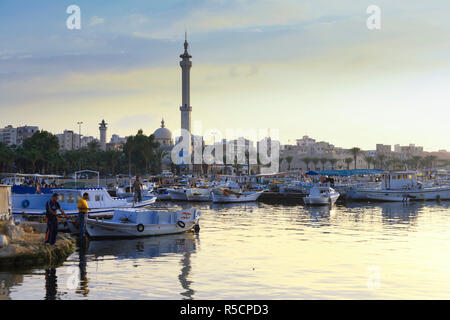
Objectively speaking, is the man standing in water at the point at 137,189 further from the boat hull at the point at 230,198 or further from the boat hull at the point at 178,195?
the boat hull at the point at 178,195

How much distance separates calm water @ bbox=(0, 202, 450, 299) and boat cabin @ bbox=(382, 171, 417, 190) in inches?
1358

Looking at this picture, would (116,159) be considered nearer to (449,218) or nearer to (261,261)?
(449,218)

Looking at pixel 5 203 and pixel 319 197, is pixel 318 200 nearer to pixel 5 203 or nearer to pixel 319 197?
pixel 319 197

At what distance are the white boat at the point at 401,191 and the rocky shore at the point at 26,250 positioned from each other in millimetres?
49063

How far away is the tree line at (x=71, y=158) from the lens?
309 feet

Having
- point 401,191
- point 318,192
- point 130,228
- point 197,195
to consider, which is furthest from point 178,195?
point 130,228

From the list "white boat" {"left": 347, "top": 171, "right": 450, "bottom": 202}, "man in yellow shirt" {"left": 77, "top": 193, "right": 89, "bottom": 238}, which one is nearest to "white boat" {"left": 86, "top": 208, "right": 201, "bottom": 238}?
"man in yellow shirt" {"left": 77, "top": 193, "right": 89, "bottom": 238}

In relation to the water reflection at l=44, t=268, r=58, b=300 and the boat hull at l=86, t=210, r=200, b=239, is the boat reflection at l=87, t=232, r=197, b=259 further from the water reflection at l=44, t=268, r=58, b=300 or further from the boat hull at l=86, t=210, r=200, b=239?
the water reflection at l=44, t=268, r=58, b=300

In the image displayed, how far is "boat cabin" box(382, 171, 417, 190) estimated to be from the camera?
6469 centimetres

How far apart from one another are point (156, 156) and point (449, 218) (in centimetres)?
9707

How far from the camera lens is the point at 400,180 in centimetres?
6512

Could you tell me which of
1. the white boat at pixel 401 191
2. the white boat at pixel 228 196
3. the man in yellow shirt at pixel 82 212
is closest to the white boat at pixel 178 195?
the white boat at pixel 228 196

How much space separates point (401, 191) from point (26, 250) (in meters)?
53.1
